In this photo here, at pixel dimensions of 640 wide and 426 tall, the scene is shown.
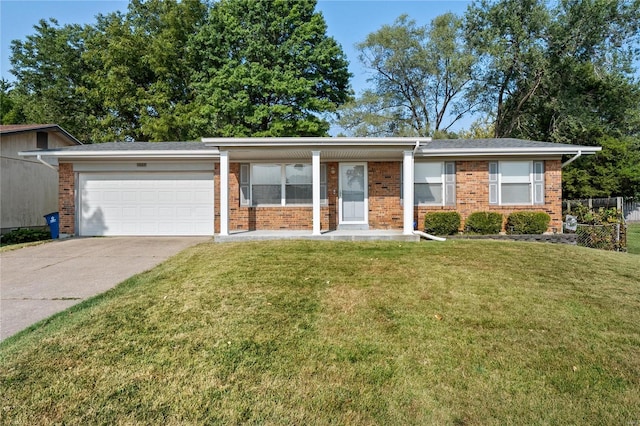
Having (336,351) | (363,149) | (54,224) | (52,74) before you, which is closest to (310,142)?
(363,149)

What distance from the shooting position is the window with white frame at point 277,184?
10.9 metres

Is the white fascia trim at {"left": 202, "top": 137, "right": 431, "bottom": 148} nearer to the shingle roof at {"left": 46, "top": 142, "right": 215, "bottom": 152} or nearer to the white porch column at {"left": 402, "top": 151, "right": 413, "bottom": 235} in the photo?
the white porch column at {"left": 402, "top": 151, "right": 413, "bottom": 235}

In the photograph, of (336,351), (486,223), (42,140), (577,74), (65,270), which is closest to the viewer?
(336,351)

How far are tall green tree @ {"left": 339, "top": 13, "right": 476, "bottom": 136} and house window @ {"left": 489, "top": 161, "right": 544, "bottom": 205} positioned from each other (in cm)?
1440

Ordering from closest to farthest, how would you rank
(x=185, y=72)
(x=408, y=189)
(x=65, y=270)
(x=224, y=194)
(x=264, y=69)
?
1. (x=65, y=270)
2. (x=224, y=194)
3. (x=408, y=189)
4. (x=264, y=69)
5. (x=185, y=72)

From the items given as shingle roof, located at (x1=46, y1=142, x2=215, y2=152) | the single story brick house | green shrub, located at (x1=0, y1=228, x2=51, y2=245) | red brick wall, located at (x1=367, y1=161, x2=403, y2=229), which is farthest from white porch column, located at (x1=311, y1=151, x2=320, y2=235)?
green shrub, located at (x1=0, y1=228, x2=51, y2=245)

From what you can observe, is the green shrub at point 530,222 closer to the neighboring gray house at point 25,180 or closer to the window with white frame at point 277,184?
the window with white frame at point 277,184

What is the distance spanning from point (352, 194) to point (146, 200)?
6.42m

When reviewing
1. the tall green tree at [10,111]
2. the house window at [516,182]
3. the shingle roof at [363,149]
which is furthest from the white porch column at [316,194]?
the tall green tree at [10,111]

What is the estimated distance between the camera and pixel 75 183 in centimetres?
1074

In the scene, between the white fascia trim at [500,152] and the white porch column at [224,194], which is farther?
the white fascia trim at [500,152]

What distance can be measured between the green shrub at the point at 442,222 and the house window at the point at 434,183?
0.74m

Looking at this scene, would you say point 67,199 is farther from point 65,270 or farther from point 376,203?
point 376,203

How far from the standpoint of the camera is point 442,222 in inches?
392
